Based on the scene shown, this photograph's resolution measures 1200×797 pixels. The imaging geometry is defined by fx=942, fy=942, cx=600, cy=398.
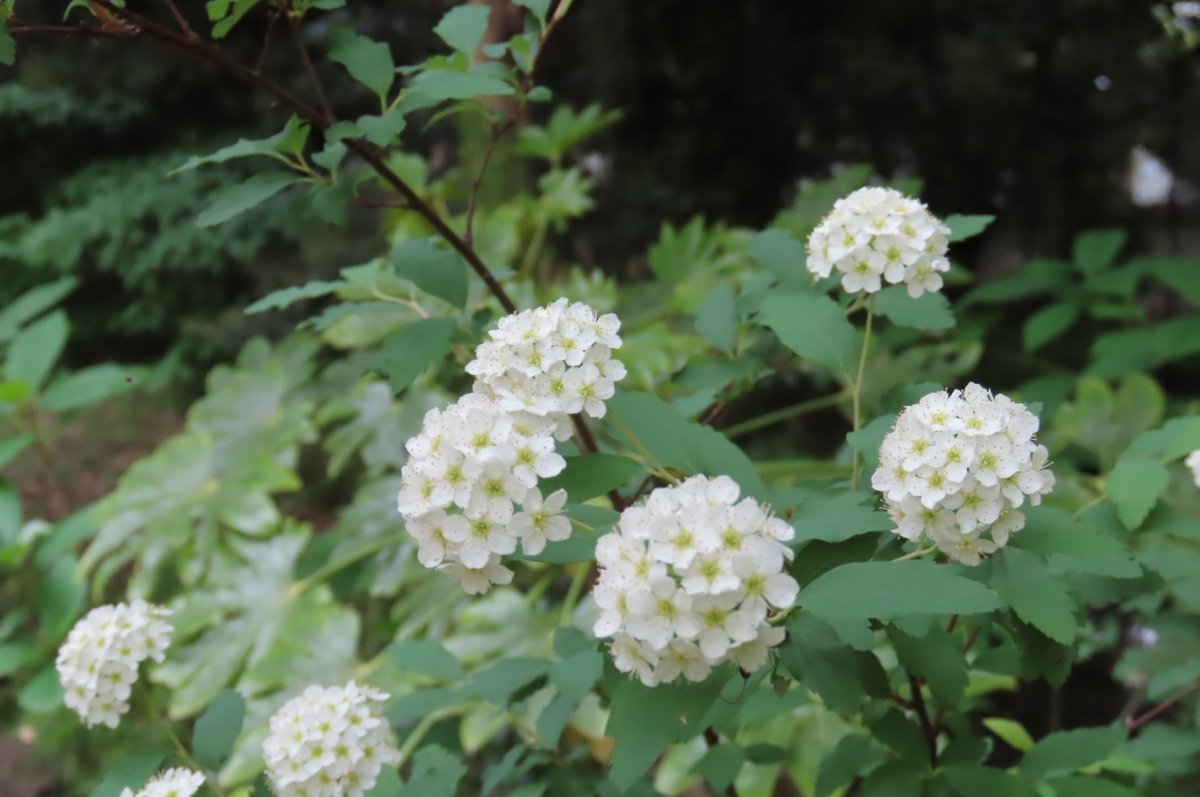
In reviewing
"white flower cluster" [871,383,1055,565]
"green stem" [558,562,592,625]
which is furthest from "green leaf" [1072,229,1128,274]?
"white flower cluster" [871,383,1055,565]

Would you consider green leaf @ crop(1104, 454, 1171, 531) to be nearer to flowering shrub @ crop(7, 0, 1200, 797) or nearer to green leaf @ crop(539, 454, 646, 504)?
flowering shrub @ crop(7, 0, 1200, 797)

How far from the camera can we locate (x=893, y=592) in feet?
1.60

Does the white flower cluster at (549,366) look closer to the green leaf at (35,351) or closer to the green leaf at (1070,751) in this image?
the green leaf at (1070,751)

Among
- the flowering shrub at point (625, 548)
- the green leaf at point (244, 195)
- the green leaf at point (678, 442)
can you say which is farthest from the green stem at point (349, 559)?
the green leaf at point (678, 442)

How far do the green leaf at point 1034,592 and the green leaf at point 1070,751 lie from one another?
0.80 feet

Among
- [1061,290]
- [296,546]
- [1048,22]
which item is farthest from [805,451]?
[296,546]

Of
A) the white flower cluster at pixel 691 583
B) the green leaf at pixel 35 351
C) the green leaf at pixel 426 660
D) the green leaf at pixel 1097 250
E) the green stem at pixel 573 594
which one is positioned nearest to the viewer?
the white flower cluster at pixel 691 583

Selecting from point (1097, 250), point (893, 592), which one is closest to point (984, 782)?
point (893, 592)

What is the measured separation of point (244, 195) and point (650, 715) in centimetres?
50

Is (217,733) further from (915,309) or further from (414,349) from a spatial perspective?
(915,309)

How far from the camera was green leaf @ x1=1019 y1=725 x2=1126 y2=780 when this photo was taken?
29.8 inches

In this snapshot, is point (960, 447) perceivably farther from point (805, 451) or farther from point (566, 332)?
point (805, 451)

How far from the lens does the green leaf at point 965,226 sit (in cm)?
75

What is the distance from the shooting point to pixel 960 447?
55 cm
